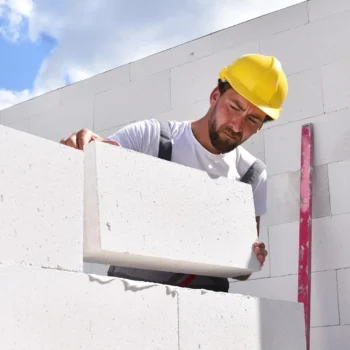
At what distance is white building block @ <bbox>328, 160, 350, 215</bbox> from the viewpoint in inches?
127

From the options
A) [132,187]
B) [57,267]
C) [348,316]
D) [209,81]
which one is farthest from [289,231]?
[57,267]

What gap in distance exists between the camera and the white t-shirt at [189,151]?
214 centimetres

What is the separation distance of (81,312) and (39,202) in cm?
24

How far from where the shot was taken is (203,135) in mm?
2283

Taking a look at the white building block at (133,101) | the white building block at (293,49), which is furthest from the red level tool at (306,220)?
the white building block at (133,101)

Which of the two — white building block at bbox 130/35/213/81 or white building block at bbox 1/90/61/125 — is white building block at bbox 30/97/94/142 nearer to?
white building block at bbox 1/90/61/125

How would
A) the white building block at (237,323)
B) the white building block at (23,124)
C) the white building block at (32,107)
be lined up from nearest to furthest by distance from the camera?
the white building block at (237,323) < the white building block at (32,107) < the white building block at (23,124)

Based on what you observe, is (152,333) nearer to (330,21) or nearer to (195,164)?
(195,164)

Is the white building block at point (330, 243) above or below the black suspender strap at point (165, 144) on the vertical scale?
below

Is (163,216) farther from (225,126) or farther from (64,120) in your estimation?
(64,120)

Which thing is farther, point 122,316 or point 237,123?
point 237,123

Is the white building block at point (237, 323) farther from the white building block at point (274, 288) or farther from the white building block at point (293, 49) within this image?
the white building block at point (293, 49)

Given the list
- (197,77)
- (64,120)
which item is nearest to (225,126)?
(197,77)

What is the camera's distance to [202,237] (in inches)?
68.2
